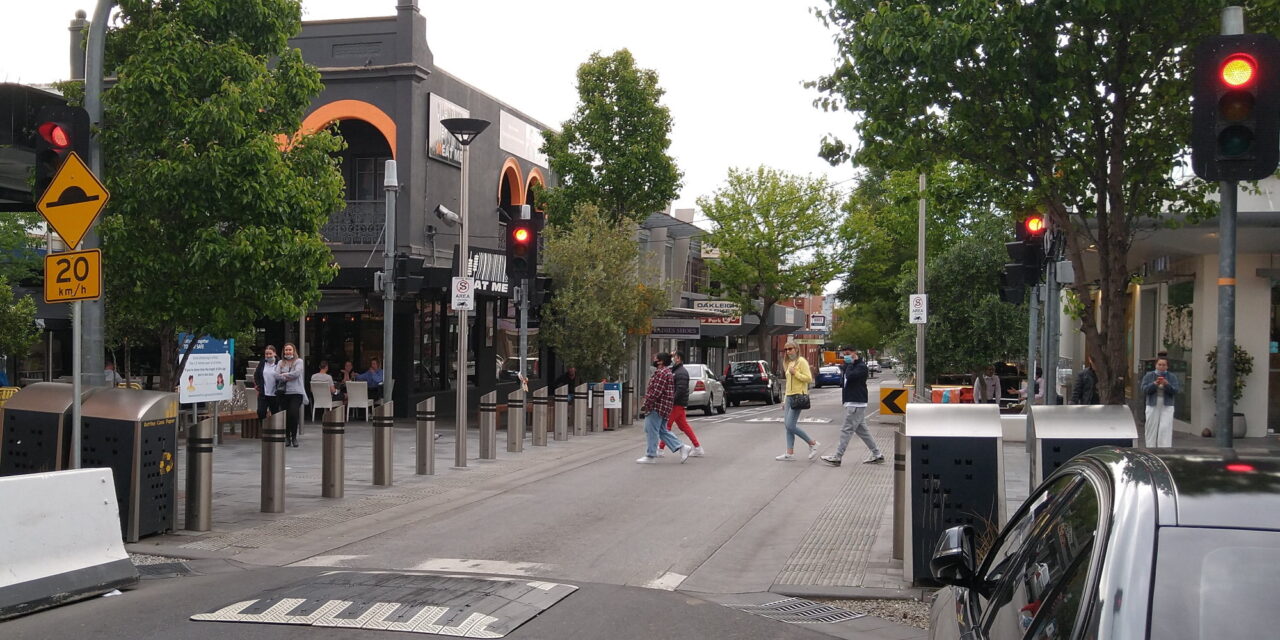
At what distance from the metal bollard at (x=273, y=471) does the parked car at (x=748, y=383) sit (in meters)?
28.6

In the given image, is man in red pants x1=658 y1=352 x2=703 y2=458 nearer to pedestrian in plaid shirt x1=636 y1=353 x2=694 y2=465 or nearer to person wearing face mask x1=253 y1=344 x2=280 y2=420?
pedestrian in plaid shirt x1=636 y1=353 x2=694 y2=465

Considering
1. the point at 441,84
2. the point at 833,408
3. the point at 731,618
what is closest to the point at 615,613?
the point at 731,618

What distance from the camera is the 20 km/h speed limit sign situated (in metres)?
9.02

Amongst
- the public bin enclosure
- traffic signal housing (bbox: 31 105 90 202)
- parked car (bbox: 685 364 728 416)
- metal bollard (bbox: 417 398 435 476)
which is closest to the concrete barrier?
traffic signal housing (bbox: 31 105 90 202)

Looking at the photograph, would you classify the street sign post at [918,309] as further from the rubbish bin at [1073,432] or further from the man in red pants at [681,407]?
the rubbish bin at [1073,432]

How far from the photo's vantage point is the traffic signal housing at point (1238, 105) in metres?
6.26

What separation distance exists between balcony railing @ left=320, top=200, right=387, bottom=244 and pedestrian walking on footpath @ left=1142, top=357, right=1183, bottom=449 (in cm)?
1630

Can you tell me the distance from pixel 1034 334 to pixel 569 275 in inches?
492

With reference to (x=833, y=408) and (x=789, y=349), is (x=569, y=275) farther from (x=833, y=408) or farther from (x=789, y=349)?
(x=833, y=408)

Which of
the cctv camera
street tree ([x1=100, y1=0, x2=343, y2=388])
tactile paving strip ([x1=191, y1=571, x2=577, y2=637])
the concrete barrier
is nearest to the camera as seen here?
tactile paving strip ([x1=191, y1=571, x2=577, y2=637])

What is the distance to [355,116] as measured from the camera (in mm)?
26141

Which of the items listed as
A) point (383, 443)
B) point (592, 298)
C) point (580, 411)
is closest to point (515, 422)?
point (580, 411)

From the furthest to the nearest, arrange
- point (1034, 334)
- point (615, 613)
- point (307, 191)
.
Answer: point (1034, 334) < point (307, 191) < point (615, 613)

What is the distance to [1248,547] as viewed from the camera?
2578 mm
